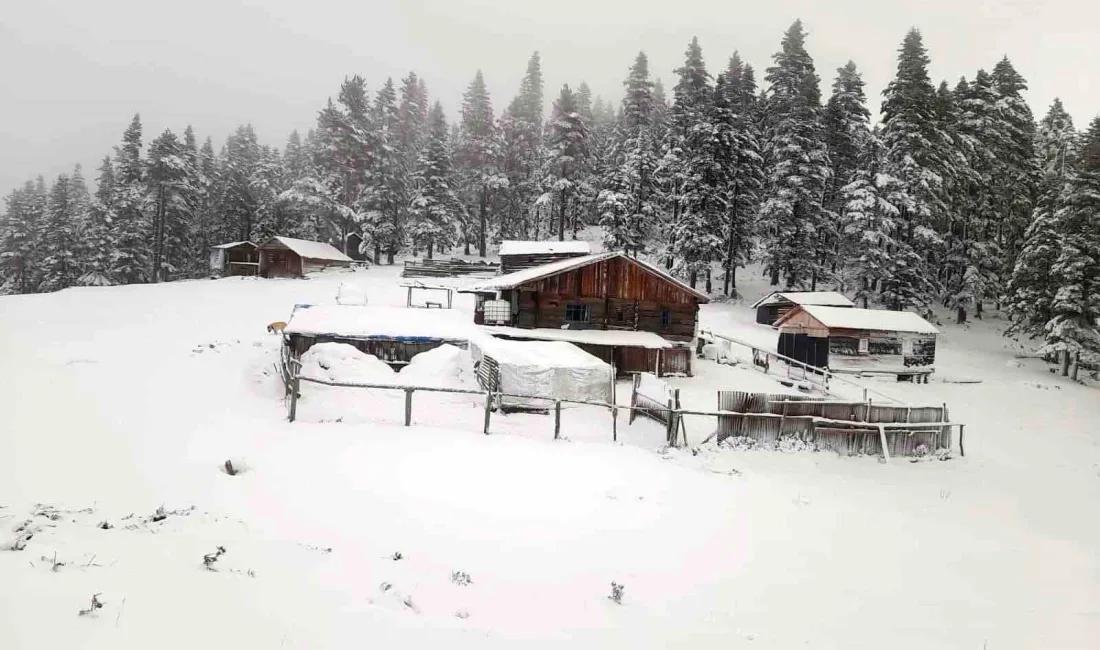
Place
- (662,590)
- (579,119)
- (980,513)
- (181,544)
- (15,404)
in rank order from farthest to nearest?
1. (579,119)
2. (15,404)
3. (980,513)
4. (662,590)
5. (181,544)

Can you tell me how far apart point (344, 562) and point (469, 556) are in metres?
1.61

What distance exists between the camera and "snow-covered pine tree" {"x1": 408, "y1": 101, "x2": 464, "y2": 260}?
185 ft

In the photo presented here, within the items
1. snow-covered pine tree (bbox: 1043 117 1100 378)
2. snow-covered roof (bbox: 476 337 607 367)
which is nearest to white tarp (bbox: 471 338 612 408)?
snow-covered roof (bbox: 476 337 607 367)

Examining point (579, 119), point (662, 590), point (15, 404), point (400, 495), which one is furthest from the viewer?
point (579, 119)

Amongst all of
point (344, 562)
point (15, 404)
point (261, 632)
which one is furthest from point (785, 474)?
point (15, 404)

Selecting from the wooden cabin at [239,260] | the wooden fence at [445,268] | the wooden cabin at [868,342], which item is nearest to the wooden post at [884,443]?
the wooden cabin at [868,342]

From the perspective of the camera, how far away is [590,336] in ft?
96.3

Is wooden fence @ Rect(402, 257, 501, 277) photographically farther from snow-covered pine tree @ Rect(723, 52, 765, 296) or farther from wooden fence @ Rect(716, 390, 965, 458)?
wooden fence @ Rect(716, 390, 965, 458)

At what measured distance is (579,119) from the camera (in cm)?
5072

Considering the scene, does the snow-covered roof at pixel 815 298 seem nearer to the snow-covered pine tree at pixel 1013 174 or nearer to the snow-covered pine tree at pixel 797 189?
the snow-covered pine tree at pixel 797 189

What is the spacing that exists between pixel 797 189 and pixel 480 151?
3290 cm

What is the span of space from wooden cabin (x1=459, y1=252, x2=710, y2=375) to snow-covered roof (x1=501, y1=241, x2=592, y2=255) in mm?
8155

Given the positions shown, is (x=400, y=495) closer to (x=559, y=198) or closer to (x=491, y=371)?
(x=491, y=371)

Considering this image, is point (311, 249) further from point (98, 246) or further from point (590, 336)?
point (590, 336)
